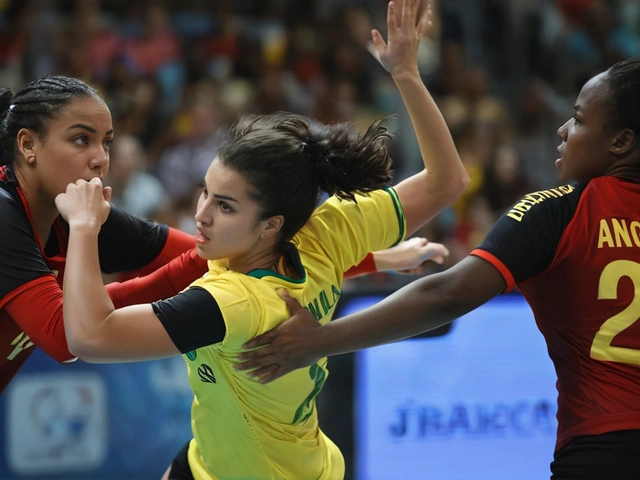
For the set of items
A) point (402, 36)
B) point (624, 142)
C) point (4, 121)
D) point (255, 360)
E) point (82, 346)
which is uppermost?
point (402, 36)

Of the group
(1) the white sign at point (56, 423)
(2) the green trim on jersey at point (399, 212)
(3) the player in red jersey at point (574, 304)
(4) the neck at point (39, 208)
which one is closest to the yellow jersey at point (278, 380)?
(2) the green trim on jersey at point (399, 212)

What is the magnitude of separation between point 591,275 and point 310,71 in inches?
248

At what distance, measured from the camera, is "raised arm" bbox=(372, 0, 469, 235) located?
2.49m

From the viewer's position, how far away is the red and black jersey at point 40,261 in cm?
230

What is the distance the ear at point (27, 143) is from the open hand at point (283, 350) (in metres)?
0.90

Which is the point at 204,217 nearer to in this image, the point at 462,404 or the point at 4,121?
the point at 4,121

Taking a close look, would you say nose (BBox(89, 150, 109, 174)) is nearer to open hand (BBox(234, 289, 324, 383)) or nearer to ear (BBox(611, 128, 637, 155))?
open hand (BBox(234, 289, 324, 383))

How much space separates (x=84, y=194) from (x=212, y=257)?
0.38 m

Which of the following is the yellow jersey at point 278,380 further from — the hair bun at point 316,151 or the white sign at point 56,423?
the white sign at point 56,423

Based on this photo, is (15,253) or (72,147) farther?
(72,147)

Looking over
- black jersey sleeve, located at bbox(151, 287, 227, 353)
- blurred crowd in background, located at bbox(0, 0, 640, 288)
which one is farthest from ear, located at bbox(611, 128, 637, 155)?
blurred crowd in background, located at bbox(0, 0, 640, 288)

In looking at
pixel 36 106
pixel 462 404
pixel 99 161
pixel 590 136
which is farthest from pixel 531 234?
pixel 462 404

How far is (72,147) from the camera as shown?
2.49 m

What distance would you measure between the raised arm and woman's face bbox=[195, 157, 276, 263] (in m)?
0.56
